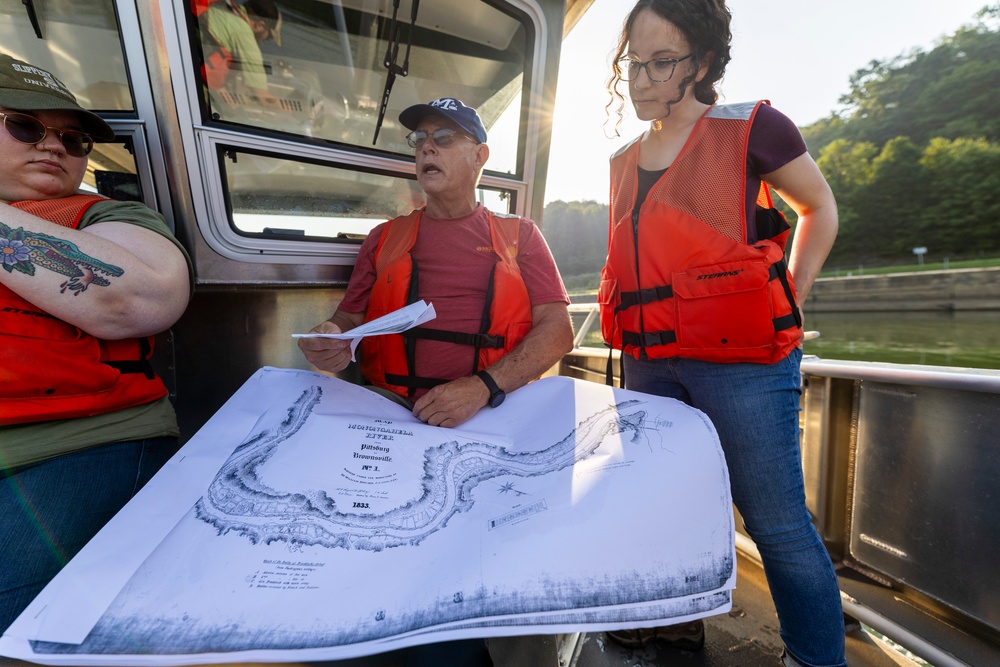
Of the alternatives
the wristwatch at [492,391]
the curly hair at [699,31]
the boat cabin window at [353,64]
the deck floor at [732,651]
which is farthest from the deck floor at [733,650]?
the boat cabin window at [353,64]

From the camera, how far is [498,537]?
2.84ft

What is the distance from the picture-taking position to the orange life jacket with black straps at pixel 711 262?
4.02 ft

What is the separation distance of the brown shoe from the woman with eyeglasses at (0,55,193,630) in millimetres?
1614

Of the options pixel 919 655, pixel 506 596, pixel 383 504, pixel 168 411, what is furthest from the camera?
pixel 919 655

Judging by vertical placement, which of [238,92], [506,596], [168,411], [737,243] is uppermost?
[238,92]

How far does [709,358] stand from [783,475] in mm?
358

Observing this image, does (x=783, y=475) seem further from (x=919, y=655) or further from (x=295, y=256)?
(x=295, y=256)

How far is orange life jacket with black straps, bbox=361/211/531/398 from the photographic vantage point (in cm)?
165

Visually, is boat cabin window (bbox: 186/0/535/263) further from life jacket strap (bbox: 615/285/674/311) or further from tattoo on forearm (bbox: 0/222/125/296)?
life jacket strap (bbox: 615/285/674/311)

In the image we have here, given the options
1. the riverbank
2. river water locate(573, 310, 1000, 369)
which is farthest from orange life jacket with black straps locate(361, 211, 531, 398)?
the riverbank

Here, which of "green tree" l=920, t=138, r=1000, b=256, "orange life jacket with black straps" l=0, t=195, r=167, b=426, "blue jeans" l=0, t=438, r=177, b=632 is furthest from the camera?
"green tree" l=920, t=138, r=1000, b=256

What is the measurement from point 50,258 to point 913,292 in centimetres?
2943

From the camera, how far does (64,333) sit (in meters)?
1.20

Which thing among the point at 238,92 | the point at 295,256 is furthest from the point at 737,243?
the point at 238,92
